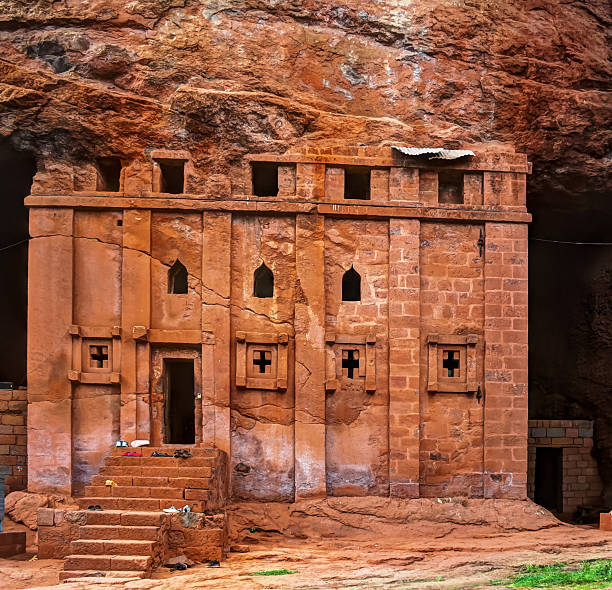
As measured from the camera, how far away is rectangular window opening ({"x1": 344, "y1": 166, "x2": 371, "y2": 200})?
14.1m

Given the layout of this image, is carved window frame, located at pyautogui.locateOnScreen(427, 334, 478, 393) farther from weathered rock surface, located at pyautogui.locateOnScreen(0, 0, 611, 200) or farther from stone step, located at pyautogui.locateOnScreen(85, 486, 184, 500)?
stone step, located at pyautogui.locateOnScreen(85, 486, 184, 500)

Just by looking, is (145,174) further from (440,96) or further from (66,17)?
(440,96)

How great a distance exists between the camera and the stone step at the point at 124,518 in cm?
1066

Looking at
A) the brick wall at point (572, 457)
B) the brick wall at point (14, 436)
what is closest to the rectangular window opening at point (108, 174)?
the brick wall at point (14, 436)

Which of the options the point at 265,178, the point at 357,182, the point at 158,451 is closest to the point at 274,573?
the point at 158,451

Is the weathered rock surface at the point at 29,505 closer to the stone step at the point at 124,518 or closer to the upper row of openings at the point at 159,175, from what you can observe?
the stone step at the point at 124,518

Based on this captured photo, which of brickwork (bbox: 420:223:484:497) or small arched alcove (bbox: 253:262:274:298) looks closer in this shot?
brickwork (bbox: 420:223:484:497)

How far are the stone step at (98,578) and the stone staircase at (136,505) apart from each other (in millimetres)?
14

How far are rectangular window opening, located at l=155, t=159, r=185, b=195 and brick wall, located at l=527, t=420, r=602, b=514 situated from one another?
10.1 meters

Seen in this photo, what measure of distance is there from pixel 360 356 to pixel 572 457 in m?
7.38

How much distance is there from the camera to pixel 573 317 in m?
19.3

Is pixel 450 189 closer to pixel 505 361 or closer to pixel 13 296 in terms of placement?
pixel 505 361

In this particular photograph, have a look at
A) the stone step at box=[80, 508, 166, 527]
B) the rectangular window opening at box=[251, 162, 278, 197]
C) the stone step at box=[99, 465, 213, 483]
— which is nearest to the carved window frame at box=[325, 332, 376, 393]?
the stone step at box=[99, 465, 213, 483]

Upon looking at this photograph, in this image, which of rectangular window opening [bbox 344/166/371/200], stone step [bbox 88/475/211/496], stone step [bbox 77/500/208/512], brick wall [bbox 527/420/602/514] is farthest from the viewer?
brick wall [bbox 527/420/602/514]
